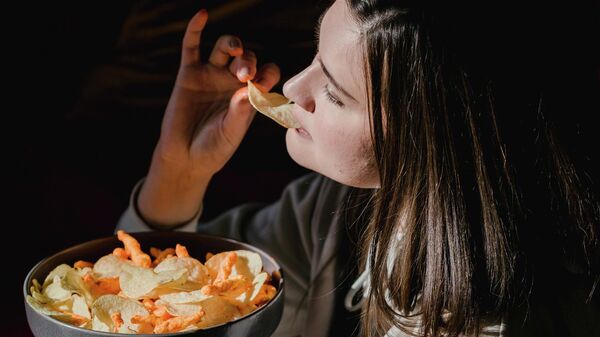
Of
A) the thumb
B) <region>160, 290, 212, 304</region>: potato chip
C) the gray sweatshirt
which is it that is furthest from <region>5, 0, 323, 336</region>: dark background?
<region>160, 290, 212, 304</region>: potato chip

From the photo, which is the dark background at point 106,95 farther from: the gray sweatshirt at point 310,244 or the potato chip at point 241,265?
the potato chip at point 241,265

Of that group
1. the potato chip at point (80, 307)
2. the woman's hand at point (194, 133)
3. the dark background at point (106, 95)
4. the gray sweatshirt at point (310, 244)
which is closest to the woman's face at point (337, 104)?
the gray sweatshirt at point (310, 244)

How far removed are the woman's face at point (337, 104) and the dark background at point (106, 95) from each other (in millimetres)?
790

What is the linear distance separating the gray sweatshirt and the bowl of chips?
23 centimetres

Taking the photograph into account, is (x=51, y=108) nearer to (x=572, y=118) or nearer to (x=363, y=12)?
(x=363, y=12)

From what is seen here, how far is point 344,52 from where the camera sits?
2.93 ft

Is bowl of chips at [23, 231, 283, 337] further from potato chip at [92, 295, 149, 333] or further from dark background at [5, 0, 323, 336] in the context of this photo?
Answer: dark background at [5, 0, 323, 336]

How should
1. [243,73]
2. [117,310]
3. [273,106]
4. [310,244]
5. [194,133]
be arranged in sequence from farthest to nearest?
[310,244]
[194,133]
[243,73]
[273,106]
[117,310]

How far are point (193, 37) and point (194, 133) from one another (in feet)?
0.61

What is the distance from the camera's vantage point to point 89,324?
811mm

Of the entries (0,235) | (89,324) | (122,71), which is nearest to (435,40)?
(89,324)

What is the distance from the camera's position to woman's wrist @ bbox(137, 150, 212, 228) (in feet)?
4.05

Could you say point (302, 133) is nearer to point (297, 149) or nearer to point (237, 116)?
point (297, 149)

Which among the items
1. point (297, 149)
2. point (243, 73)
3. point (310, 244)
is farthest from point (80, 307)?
point (310, 244)
